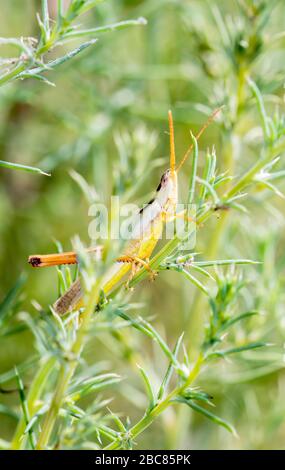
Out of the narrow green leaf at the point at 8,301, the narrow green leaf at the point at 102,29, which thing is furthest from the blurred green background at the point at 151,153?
the narrow green leaf at the point at 102,29

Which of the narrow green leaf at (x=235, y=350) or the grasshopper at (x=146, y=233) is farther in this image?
the grasshopper at (x=146, y=233)

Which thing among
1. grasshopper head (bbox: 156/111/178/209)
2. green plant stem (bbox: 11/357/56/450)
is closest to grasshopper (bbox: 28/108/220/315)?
grasshopper head (bbox: 156/111/178/209)

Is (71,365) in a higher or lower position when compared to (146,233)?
lower

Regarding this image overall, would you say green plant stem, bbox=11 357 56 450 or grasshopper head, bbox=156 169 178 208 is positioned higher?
grasshopper head, bbox=156 169 178 208

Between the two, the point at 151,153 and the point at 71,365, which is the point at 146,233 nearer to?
the point at 71,365

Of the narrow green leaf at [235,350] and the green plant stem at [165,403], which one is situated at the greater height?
the narrow green leaf at [235,350]

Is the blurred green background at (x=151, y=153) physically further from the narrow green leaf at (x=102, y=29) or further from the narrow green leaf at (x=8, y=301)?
the narrow green leaf at (x=102, y=29)

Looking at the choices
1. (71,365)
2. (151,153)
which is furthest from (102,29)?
(151,153)

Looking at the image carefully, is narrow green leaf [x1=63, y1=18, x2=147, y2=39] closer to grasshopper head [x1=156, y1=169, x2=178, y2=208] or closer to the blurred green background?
grasshopper head [x1=156, y1=169, x2=178, y2=208]
